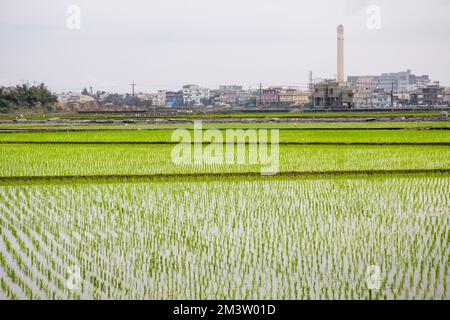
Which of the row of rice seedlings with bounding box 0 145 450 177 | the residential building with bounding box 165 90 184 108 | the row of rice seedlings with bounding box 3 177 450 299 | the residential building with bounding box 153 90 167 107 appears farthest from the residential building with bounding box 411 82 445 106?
the row of rice seedlings with bounding box 3 177 450 299

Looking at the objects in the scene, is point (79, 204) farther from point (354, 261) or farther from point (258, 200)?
point (354, 261)

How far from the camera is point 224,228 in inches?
260

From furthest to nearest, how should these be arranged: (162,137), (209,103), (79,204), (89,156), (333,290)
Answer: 1. (209,103)
2. (162,137)
3. (89,156)
4. (79,204)
5. (333,290)

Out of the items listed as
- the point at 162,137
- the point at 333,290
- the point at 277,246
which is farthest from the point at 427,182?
the point at 162,137

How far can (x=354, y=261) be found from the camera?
5.31m

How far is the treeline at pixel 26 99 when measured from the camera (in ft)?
140

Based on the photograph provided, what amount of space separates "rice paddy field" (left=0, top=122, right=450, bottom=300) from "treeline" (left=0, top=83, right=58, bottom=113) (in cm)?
3132

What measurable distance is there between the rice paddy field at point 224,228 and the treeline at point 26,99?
31322 mm

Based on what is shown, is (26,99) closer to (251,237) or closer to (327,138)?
(327,138)

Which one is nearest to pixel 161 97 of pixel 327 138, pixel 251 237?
pixel 327 138

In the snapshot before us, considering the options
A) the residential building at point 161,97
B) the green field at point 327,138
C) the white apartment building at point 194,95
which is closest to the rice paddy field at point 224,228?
the green field at point 327,138

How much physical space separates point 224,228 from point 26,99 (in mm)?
39251

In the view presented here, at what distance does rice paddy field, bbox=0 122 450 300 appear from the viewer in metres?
4.72
